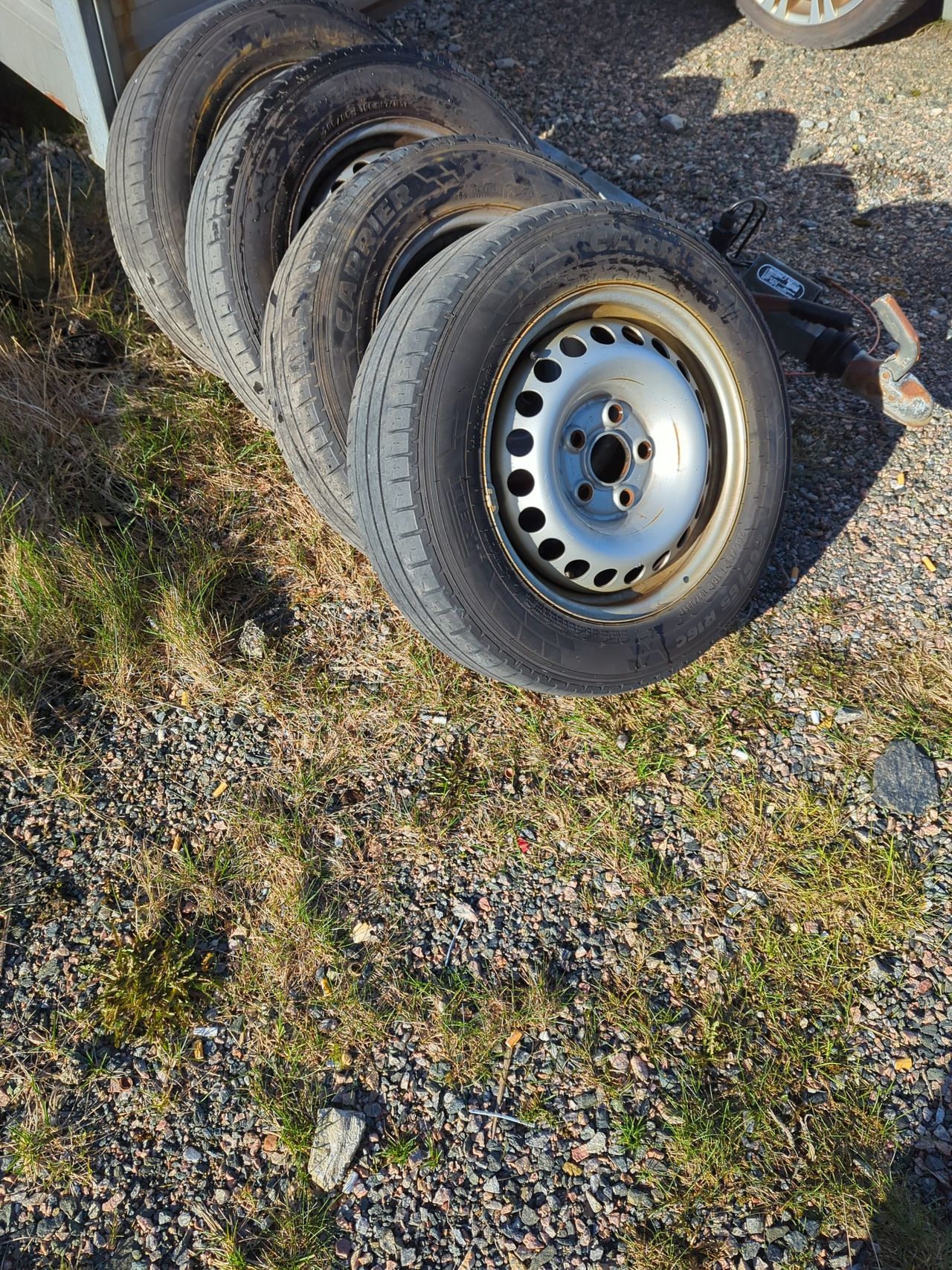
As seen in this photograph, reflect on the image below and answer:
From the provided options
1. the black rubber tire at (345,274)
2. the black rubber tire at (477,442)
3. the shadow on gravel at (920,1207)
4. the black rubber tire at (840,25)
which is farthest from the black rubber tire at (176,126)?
the shadow on gravel at (920,1207)

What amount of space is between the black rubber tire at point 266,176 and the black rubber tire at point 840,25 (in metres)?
3.45

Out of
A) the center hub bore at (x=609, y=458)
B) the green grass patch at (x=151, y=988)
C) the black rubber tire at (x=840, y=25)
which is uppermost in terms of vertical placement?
the black rubber tire at (x=840, y=25)

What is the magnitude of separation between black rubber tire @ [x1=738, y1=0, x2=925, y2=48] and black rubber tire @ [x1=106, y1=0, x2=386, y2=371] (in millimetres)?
3399

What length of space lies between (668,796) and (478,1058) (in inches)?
39.6

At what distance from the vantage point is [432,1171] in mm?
2490

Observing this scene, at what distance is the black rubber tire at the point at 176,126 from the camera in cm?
390

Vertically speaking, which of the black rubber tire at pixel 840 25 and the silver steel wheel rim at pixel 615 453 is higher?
the black rubber tire at pixel 840 25

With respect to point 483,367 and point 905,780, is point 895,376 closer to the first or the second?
point 905,780

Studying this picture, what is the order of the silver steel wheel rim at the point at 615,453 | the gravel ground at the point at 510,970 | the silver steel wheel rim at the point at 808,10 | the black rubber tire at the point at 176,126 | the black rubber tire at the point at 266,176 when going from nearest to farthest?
the gravel ground at the point at 510,970 → the silver steel wheel rim at the point at 615,453 → the black rubber tire at the point at 266,176 → the black rubber tire at the point at 176,126 → the silver steel wheel rim at the point at 808,10

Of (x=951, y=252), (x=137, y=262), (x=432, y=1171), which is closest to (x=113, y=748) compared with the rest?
(x=432, y=1171)

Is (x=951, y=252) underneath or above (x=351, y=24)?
above

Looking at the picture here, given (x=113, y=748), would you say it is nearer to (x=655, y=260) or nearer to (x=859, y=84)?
(x=655, y=260)

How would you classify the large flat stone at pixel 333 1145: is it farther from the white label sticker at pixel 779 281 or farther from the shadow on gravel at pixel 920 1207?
the white label sticker at pixel 779 281

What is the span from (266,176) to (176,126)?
0.66 m
